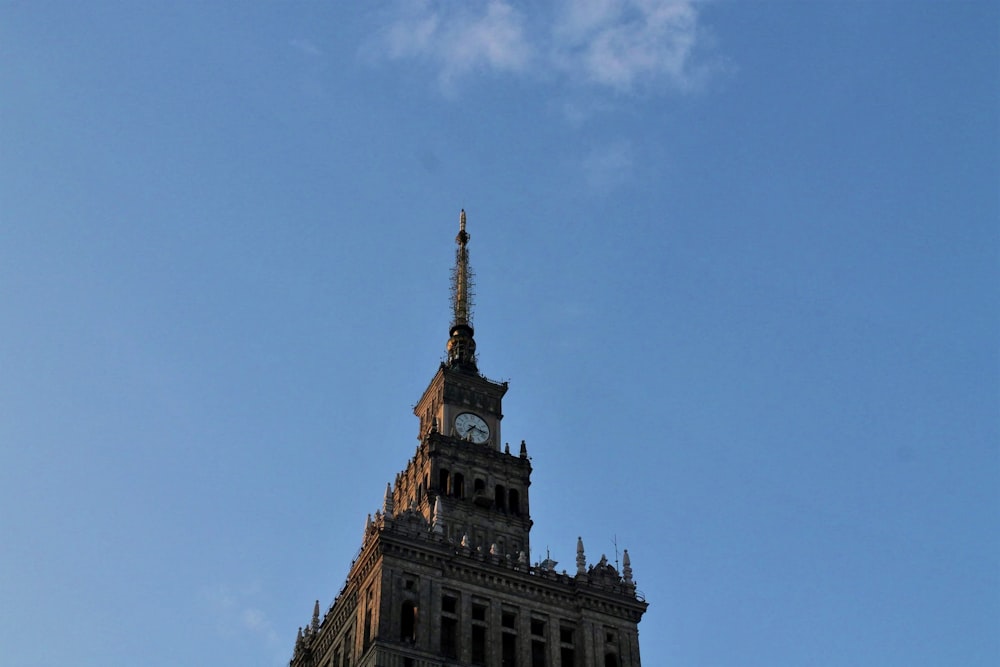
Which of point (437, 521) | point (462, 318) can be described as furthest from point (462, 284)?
point (437, 521)

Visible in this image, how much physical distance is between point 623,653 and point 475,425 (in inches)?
1230

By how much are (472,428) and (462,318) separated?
54.2 feet

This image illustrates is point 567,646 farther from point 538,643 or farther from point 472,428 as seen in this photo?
point 472,428

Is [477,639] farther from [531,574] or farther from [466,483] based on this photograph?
[466,483]

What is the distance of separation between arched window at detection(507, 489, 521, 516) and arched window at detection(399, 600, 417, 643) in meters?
24.0

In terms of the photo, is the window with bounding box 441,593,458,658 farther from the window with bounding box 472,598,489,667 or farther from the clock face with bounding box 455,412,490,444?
the clock face with bounding box 455,412,490,444

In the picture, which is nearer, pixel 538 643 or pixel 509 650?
pixel 509 650

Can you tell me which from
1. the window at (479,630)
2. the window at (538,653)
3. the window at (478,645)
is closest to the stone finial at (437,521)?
the window at (479,630)

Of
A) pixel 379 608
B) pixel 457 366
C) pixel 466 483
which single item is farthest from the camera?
pixel 457 366

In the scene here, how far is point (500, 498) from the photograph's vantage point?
124812 mm

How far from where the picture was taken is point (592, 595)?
11012 cm

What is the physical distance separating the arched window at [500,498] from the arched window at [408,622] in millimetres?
23278

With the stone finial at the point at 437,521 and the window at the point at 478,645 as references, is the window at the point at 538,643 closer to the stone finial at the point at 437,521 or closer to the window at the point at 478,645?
the window at the point at 478,645

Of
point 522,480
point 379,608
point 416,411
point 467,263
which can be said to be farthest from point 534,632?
point 467,263
